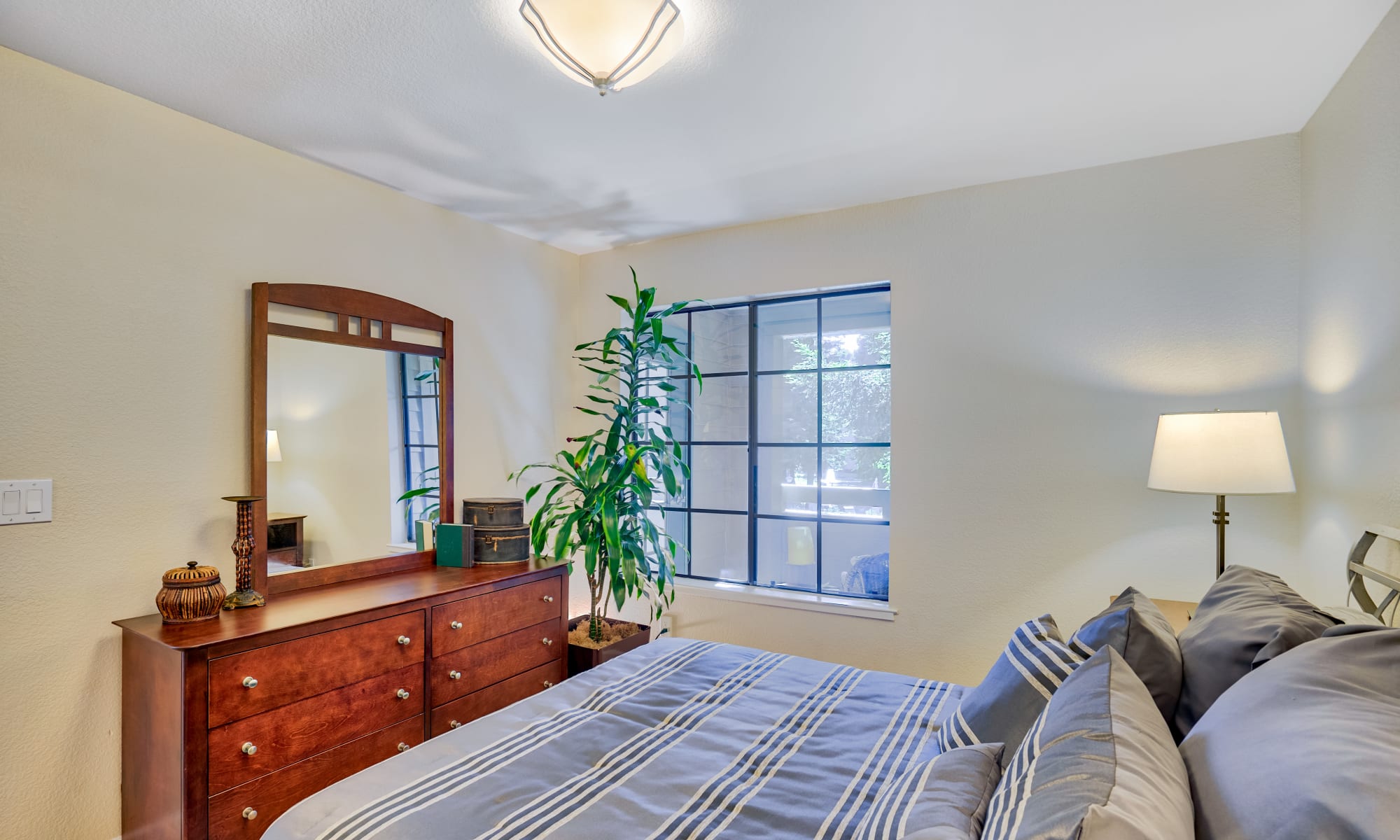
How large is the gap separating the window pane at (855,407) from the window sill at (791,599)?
31.4 inches

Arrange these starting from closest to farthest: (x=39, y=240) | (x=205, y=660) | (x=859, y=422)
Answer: (x=205, y=660)
(x=39, y=240)
(x=859, y=422)

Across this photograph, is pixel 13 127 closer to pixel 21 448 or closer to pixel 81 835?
pixel 21 448

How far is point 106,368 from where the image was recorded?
6.93ft

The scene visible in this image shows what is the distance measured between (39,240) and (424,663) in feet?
5.95

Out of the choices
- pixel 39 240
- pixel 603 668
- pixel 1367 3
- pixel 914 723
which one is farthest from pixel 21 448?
pixel 1367 3

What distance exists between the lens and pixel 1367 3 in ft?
5.54

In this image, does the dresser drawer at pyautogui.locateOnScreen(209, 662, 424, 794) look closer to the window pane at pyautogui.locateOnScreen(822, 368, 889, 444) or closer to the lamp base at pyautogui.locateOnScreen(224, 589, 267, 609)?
the lamp base at pyautogui.locateOnScreen(224, 589, 267, 609)

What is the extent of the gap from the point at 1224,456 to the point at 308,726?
301 centimetres

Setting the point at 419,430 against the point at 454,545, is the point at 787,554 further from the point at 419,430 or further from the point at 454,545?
the point at 419,430

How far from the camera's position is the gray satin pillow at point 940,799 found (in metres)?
1.04

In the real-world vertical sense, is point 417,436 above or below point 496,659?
above

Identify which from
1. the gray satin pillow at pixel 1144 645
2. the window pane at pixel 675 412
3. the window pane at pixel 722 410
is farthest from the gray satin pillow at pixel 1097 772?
the window pane at pixel 675 412

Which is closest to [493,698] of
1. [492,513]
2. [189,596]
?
[492,513]

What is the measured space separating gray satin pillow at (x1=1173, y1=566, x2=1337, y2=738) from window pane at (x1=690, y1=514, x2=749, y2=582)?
2.43m
